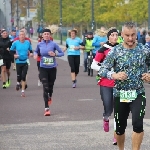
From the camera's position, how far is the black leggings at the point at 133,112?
8.44 metres

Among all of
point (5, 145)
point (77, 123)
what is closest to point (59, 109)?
point (77, 123)

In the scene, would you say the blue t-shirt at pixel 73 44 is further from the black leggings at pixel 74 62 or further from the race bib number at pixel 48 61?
the race bib number at pixel 48 61

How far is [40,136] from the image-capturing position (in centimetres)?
1133

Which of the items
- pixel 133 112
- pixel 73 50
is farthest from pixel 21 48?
pixel 133 112

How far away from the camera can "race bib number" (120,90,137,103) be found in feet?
27.6

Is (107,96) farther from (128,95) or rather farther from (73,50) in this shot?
(73,50)

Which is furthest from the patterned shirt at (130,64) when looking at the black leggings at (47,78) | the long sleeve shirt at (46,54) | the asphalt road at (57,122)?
the long sleeve shirt at (46,54)

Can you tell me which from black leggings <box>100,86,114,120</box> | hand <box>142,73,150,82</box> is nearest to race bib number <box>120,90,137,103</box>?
hand <box>142,73,150,82</box>

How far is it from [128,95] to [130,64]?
38cm

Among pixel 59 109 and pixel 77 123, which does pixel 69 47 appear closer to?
pixel 59 109

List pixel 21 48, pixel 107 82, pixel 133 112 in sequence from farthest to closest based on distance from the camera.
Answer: pixel 21 48, pixel 107 82, pixel 133 112

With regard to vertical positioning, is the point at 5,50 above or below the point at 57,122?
above

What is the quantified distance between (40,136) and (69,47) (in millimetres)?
10596

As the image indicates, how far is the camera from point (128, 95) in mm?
8438
